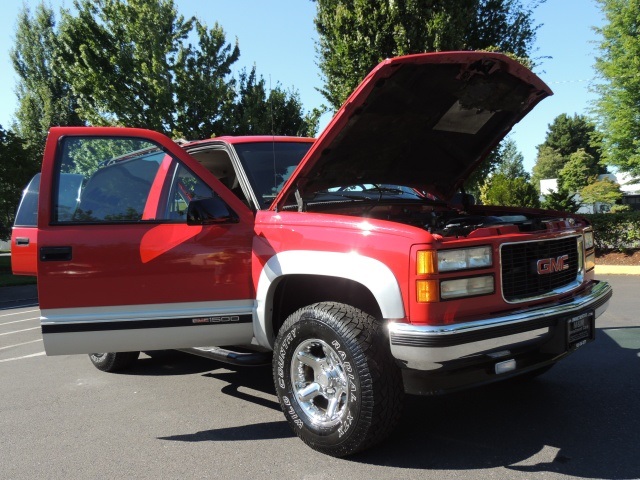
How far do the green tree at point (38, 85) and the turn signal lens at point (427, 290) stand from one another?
31.9m

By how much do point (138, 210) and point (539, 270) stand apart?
2.64 m

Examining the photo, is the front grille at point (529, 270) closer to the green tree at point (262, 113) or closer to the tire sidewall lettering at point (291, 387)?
the tire sidewall lettering at point (291, 387)

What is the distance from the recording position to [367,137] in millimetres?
3805

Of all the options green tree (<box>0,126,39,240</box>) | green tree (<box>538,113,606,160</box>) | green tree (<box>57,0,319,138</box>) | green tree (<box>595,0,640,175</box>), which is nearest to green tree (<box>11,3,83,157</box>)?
green tree (<box>0,126,39,240</box>)

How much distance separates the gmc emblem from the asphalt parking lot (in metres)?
1.01

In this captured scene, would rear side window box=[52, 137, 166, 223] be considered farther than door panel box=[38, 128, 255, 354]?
Yes

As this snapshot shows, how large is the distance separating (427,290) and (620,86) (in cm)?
1870

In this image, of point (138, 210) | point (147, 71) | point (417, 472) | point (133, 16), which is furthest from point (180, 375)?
point (133, 16)

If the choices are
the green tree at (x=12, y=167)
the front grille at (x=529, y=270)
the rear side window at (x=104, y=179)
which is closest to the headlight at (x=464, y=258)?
the front grille at (x=529, y=270)

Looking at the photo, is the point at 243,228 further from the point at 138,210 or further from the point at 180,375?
the point at 180,375

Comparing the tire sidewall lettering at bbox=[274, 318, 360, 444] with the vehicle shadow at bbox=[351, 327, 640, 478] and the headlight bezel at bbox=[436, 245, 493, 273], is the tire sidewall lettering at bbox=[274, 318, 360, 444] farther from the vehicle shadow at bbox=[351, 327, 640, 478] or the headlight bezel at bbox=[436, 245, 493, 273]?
the headlight bezel at bbox=[436, 245, 493, 273]

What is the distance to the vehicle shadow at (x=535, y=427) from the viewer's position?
3.03 meters

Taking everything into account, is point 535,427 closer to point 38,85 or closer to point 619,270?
point 619,270

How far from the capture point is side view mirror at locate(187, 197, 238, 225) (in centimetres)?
347
